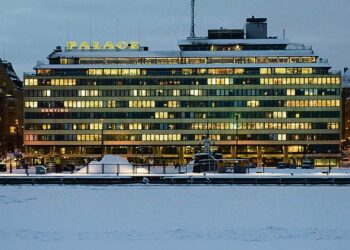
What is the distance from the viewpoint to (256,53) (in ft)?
614

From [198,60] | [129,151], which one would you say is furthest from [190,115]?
[129,151]

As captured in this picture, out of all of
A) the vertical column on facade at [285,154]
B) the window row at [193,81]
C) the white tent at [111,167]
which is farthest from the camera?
the vertical column on facade at [285,154]

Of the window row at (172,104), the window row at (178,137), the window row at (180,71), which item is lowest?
the window row at (178,137)

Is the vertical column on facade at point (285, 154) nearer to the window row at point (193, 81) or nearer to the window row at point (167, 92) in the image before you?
the window row at point (167, 92)

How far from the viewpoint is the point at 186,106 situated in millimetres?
185875

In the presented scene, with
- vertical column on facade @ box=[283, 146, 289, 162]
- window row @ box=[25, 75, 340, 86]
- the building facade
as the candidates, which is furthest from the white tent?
vertical column on facade @ box=[283, 146, 289, 162]

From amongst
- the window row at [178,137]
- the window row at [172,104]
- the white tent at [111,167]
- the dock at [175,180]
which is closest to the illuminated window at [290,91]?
the window row at [172,104]

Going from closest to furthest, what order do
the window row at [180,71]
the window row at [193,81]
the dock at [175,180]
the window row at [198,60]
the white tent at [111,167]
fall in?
the dock at [175,180] → the white tent at [111,167] → the window row at [193,81] → the window row at [180,71] → the window row at [198,60]

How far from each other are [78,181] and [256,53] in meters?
114
